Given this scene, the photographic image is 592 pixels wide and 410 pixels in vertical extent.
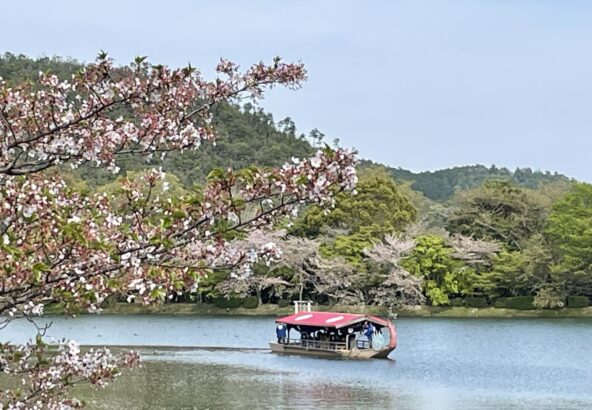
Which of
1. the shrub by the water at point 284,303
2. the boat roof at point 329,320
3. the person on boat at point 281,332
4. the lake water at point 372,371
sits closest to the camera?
the lake water at point 372,371

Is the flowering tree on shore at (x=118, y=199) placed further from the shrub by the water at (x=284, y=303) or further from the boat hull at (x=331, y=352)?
the shrub by the water at (x=284, y=303)

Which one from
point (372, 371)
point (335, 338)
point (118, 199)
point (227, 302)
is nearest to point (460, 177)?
point (227, 302)

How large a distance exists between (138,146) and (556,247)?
3719 cm

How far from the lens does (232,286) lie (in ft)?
137

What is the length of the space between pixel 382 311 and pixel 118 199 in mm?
36128

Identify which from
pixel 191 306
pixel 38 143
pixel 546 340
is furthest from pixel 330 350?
pixel 38 143

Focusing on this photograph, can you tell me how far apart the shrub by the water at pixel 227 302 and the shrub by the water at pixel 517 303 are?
13165mm

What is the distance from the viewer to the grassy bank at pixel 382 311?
37562 mm

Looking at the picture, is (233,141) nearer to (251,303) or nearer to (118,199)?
(251,303)

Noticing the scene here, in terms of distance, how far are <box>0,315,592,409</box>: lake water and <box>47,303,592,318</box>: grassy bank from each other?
3512 mm

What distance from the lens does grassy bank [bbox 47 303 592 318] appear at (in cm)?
3756

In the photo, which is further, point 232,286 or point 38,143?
point 232,286

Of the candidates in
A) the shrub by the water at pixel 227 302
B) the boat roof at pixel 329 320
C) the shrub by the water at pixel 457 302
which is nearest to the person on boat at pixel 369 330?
the boat roof at pixel 329 320

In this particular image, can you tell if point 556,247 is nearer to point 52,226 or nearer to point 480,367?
point 480,367
